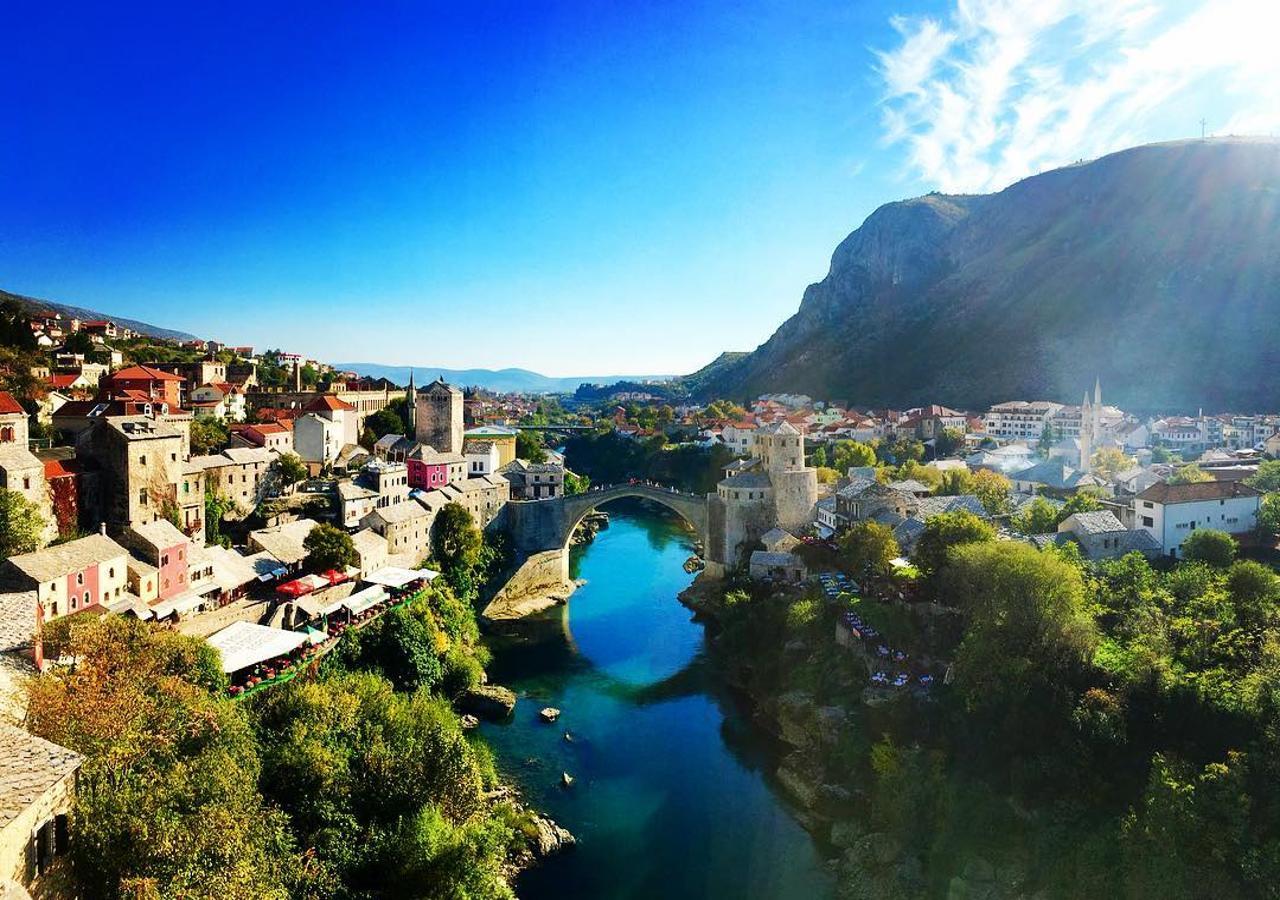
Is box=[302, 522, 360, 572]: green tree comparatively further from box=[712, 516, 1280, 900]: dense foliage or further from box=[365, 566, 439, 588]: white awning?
box=[712, 516, 1280, 900]: dense foliage

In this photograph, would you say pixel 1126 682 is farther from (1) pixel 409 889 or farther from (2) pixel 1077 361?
(2) pixel 1077 361

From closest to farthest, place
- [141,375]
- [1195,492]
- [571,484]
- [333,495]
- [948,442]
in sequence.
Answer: [1195,492] → [333,495] → [141,375] → [571,484] → [948,442]

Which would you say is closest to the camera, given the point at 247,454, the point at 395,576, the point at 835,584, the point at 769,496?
the point at 395,576

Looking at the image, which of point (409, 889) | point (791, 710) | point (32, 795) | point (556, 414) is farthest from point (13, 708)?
point (556, 414)

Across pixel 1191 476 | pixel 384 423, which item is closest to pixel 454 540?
pixel 384 423

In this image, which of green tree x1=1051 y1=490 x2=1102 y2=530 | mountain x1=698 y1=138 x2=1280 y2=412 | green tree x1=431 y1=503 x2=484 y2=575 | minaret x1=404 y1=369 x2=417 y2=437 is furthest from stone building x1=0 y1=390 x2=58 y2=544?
mountain x1=698 y1=138 x2=1280 y2=412

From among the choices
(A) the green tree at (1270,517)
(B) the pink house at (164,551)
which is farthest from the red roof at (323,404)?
(A) the green tree at (1270,517)

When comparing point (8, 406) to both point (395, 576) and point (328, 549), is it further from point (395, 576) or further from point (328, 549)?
point (395, 576)

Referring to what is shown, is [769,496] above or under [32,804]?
above

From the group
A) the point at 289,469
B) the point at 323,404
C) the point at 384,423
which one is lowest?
the point at 289,469
